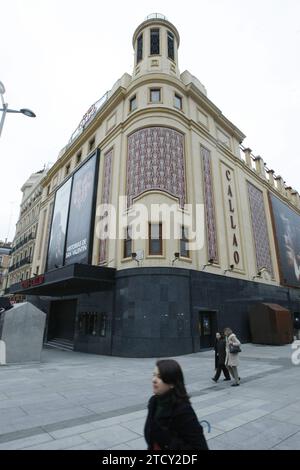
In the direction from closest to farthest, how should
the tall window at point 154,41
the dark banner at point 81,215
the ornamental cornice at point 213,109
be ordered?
the dark banner at point 81,215 → the ornamental cornice at point 213,109 → the tall window at point 154,41

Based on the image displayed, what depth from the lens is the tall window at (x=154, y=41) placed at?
24500mm

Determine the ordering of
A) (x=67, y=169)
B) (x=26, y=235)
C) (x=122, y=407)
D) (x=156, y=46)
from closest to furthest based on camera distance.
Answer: (x=122, y=407) → (x=156, y=46) → (x=67, y=169) → (x=26, y=235)

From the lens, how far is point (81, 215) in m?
23.3

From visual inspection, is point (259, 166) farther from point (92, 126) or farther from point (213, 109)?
point (92, 126)

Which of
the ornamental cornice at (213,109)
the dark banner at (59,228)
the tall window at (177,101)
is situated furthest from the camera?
the dark banner at (59,228)

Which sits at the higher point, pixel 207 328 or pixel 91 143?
pixel 91 143

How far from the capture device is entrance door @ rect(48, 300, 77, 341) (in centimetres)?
2347

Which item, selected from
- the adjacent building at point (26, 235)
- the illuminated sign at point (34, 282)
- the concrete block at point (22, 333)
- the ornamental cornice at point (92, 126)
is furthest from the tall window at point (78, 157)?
the concrete block at point (22, 333)

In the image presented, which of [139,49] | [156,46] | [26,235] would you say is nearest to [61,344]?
[26,235]

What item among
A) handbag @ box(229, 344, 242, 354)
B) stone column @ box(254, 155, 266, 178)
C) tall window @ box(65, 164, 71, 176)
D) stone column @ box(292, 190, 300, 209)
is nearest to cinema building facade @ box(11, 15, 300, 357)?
tall window @ box(65, 164, 71, 176)

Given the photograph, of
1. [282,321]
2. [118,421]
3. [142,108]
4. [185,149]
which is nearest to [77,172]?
[142,108]

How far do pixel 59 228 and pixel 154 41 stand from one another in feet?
63.9

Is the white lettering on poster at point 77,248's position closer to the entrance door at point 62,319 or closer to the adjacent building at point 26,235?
the entrance door at point 62,319

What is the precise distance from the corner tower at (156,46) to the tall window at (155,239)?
14.0 m
